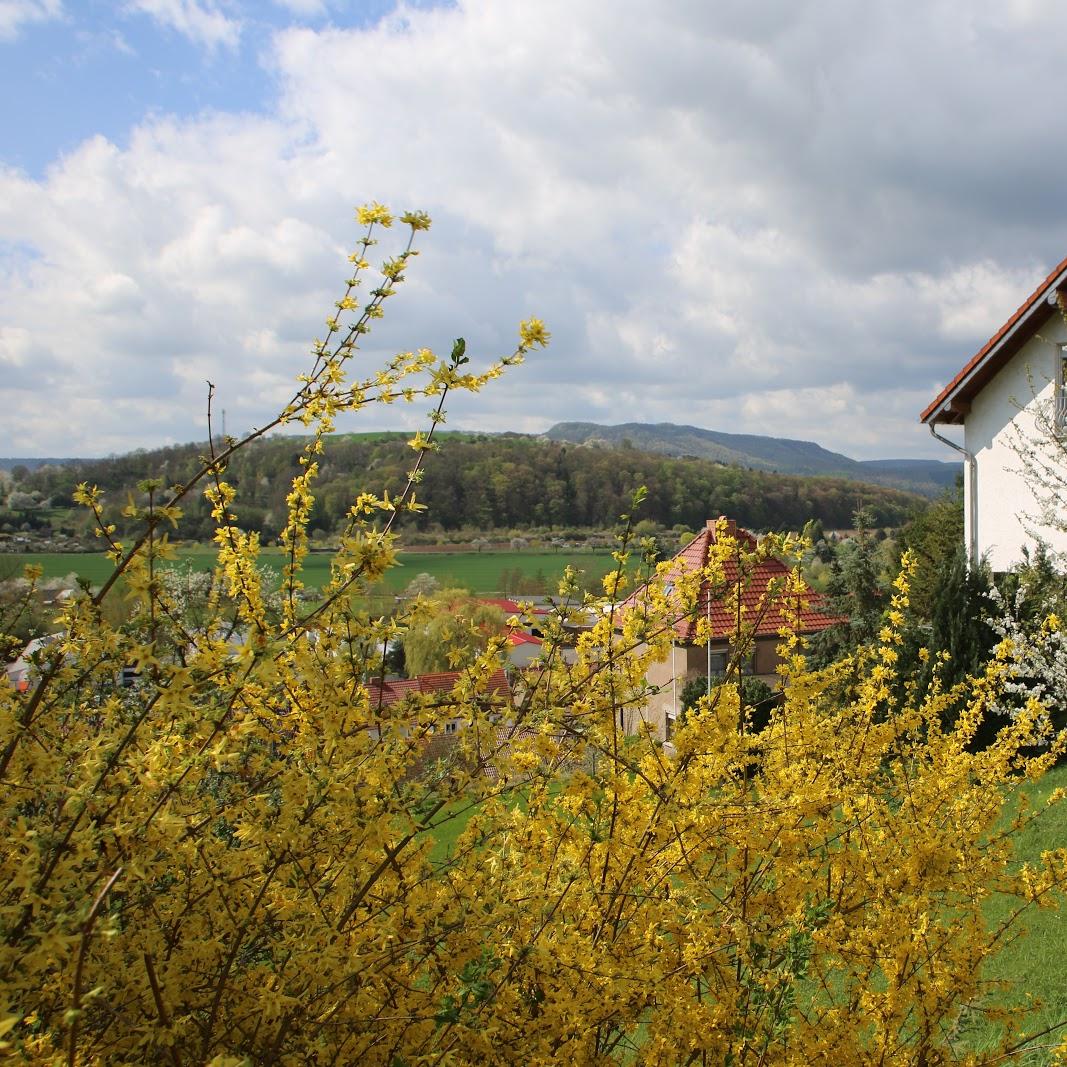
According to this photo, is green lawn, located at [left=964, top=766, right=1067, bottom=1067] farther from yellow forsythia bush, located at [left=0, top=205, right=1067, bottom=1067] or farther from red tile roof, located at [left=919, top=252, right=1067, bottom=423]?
red tile roof, located at [left=919, top=252, right=1067, bottom=423]

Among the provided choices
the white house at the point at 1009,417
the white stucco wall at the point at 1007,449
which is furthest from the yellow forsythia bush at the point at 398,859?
the white stucco wall at the point at 1007,449

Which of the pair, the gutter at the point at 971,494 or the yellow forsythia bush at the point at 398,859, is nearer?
the yellow forsythia bush at the point at 398,859

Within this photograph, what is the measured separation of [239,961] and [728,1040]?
1452 mm

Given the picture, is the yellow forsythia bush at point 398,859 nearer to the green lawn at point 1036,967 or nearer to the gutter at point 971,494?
the green lawn at point 1036,967

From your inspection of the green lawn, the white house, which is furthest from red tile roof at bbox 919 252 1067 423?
the green lawn

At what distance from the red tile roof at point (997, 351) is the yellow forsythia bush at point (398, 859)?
10.8 m

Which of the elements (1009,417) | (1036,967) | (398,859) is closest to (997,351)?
(1009,417)

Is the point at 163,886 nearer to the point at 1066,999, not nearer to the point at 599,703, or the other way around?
the point at 599,703

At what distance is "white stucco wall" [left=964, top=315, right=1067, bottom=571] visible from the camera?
41.1 feet

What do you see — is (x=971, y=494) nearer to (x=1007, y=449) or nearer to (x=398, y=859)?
(x=1007, y=449)

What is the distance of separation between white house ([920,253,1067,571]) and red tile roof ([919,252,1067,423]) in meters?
0.01

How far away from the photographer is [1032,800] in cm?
1093

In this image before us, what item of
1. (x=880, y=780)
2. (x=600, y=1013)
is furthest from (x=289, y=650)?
(x=880, y=780)

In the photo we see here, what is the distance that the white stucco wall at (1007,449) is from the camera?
12531 millimetres
